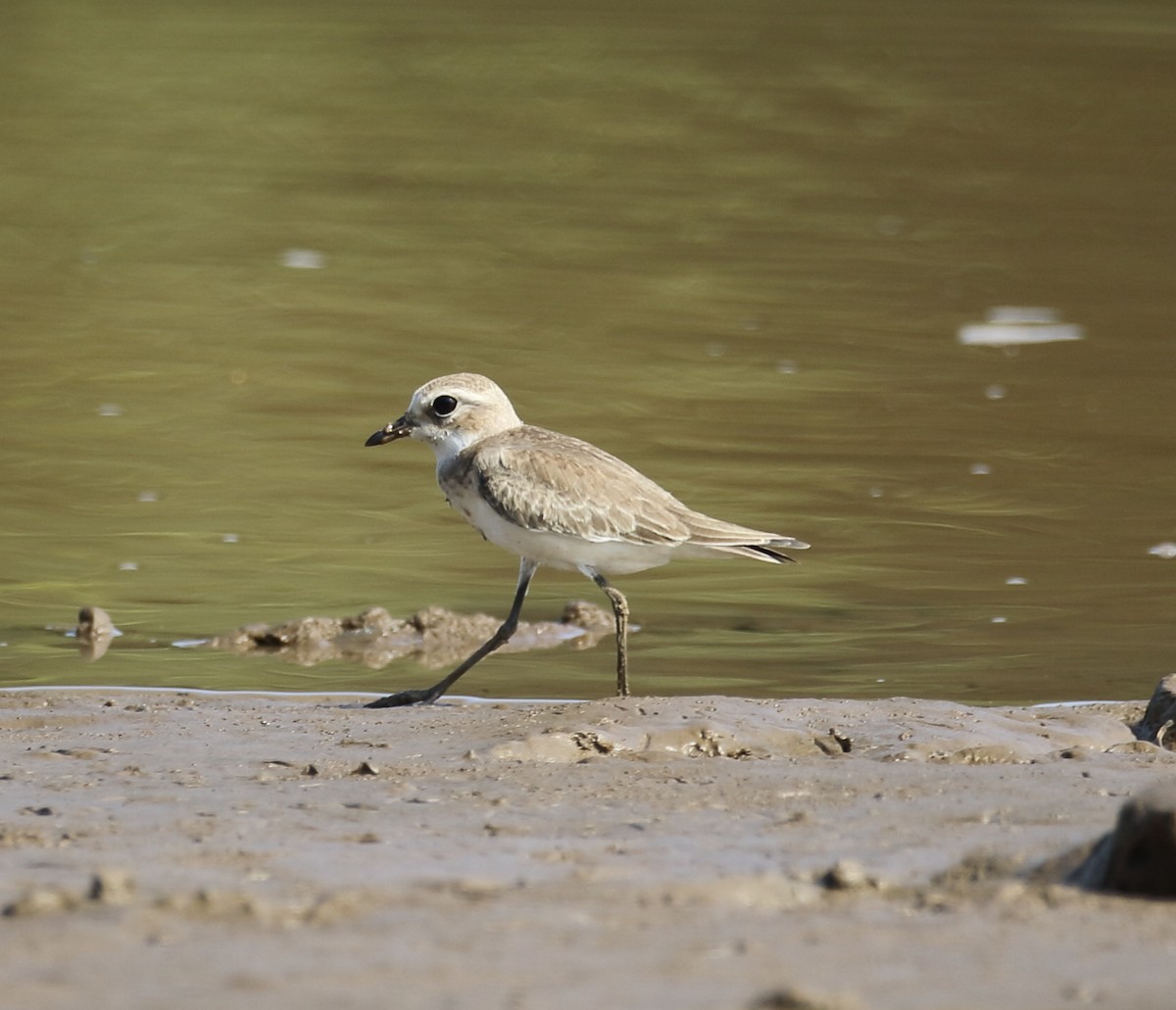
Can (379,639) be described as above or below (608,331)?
below

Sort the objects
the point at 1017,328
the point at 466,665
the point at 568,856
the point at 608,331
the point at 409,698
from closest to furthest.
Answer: the point at 568,856
the point at 409,698
the point at 466,665
the point at 608,331
the point at 1017,328

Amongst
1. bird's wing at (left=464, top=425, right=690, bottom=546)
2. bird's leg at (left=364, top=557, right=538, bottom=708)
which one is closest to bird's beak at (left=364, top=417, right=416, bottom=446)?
bird's wing at (left=464, top=425, right=690, bottom=546)

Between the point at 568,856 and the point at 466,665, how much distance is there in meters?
2.38

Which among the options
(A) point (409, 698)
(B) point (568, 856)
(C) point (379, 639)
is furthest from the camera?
(C) point (379, 639)

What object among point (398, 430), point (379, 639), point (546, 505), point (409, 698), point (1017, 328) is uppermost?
point (1017, 328)

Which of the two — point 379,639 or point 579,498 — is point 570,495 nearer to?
point 579,498

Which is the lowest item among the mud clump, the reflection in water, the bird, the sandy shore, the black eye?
the sandy shore

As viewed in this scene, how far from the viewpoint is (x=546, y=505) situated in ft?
21.4

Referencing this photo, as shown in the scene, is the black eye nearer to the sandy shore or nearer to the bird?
the bird

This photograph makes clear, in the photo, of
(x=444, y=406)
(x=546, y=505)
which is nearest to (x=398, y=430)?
(x=444, y=406)

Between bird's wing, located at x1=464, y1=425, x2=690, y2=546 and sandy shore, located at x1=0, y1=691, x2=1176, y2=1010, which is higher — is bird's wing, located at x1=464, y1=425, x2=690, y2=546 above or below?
above

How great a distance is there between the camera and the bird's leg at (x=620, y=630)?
6.38 meters

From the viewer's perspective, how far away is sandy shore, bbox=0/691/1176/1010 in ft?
11.3

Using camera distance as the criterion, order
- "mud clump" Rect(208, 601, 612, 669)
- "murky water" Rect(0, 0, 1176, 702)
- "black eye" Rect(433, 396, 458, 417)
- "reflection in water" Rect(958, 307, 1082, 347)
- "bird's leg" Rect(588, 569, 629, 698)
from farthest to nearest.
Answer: "reflection in water" Rect(958, 307, 1082, 347)
"murky water" Rect(0, 0, 1176, 702)
"mud clump" Rect(208, 601, 612, 669)
"black eye" Rect(433, 396, 458, 417)
"bird's leg" Rect(588, 569, 629, 698)
